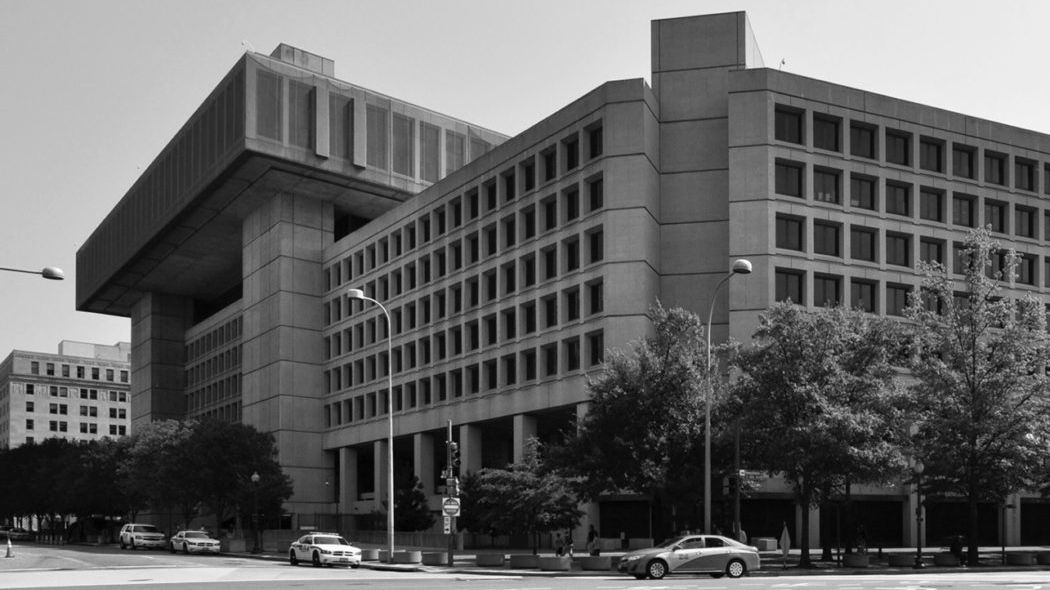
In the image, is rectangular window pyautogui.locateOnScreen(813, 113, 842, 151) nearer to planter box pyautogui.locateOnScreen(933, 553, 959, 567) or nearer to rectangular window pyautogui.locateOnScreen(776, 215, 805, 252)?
rectangular window pyautogui.locateOnScreen(776, 215, 805, 252)

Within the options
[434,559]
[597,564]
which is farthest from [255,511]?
[597,564]

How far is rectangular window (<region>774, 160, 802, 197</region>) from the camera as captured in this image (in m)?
65.7

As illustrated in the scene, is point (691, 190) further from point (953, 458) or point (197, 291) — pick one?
point (197, 291)

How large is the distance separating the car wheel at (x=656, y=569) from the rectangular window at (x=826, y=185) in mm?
35212

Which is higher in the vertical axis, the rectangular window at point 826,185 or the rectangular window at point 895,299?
the rectangular window at point 826,185

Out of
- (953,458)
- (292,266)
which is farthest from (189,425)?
(953,458)

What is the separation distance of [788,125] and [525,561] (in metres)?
32.6

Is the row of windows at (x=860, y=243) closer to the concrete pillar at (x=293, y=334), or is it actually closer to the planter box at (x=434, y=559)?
the planter box at (x=434, y=559)

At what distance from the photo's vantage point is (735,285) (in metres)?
64.2

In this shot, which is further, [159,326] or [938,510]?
[159,326]

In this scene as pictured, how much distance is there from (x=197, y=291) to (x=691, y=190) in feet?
244

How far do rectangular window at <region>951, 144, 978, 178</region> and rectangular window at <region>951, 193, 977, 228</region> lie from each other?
1.35 metres

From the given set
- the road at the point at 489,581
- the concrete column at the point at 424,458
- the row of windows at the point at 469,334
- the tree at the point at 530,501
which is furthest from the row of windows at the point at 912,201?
the concrete column at the point at 424,458

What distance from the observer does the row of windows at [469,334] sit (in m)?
69.1
